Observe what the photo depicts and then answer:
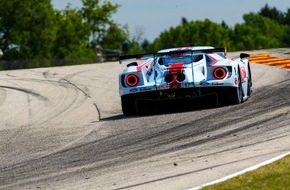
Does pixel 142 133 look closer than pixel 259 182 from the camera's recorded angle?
No

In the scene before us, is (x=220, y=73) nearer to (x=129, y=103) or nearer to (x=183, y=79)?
(x=183, y=79)

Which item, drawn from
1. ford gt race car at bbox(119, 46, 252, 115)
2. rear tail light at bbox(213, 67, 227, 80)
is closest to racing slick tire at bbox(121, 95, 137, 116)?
ford gt race car at bbox(119, 46, 252, 115)

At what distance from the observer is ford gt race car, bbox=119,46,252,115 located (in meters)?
17.6

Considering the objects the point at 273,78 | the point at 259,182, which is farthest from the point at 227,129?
the point at 273,78

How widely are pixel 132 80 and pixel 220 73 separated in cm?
162

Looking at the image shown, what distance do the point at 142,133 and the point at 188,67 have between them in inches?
144

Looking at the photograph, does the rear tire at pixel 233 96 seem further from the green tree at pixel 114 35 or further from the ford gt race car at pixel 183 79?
the green tree at pixel 114 35

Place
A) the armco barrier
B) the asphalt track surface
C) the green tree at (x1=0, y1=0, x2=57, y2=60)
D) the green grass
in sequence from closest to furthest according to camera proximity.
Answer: the green grass < the asphalt track surface < the armco barrier < the green tree at (x1=0, y1=0, x2=57, y2=60)

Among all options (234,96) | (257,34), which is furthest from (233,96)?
(257,34)

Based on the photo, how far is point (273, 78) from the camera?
2495 centimetres

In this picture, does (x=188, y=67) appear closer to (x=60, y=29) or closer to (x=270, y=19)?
(x=60, y=29)

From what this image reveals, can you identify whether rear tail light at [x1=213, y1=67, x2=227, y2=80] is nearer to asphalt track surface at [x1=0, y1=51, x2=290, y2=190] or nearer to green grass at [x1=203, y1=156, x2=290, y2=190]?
asphalt track surface at [x1=0, y1=51, x2=290, y2=190]

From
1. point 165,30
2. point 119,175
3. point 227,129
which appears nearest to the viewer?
point 119,175

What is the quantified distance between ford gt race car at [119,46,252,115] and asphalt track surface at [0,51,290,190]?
37cm
